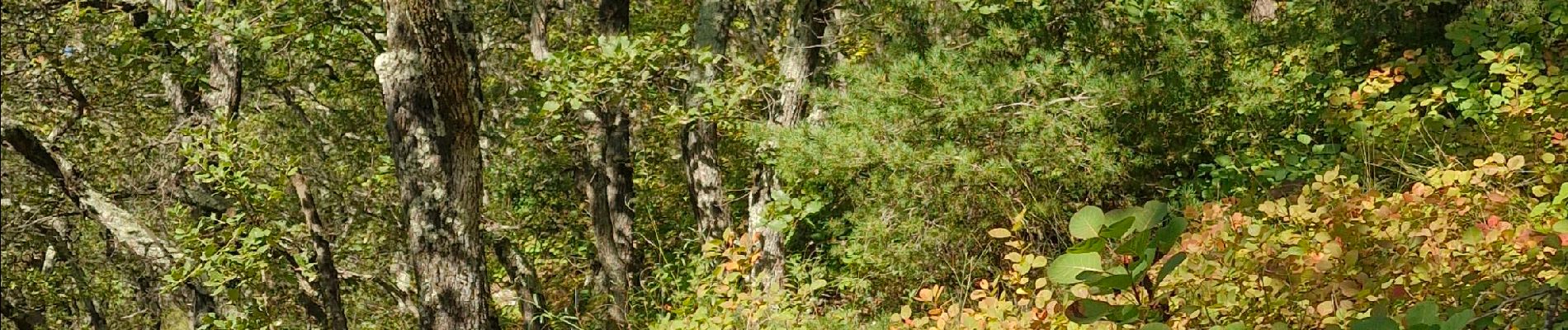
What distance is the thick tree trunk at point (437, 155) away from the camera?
5555mm

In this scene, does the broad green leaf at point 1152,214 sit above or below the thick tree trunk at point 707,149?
above

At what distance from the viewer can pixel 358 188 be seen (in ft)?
37.2

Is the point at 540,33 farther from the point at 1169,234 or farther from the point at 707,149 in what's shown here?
the point at 1169,234

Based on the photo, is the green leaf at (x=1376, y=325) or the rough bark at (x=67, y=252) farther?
the rough bark at (x=67, y=252)

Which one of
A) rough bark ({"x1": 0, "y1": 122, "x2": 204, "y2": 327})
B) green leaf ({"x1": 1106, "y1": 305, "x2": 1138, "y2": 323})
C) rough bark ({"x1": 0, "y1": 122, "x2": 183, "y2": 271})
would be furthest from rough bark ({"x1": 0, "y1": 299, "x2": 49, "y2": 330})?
green leaf ({"x1": 1106, "y1": 305, "x2": 1138, "y2": 323})

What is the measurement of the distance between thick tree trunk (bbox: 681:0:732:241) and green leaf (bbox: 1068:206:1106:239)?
21.2ft

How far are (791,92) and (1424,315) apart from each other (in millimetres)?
6158

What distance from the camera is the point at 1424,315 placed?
1.78 meters

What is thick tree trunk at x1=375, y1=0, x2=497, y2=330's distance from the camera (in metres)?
5.55

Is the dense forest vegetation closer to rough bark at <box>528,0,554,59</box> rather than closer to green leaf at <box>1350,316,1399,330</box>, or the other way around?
rough bark at <box>528,0,554,59</box>

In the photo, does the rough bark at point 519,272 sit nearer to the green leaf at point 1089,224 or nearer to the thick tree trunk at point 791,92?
the thick tree trunk at point 791,92

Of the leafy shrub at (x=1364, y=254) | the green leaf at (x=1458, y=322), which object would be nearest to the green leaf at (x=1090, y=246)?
the green leaf at (x=1458, y=322)

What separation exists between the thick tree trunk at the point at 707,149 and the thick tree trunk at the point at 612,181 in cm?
68

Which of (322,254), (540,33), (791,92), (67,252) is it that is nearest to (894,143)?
(791,92)
